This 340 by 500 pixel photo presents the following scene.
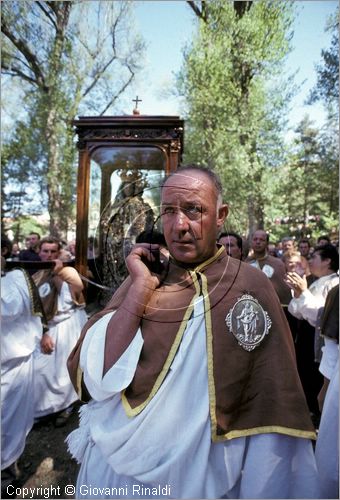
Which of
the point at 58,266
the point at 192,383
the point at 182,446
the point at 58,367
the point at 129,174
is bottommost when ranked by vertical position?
the point at 58,367

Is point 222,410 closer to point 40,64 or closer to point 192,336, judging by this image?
point 192,336

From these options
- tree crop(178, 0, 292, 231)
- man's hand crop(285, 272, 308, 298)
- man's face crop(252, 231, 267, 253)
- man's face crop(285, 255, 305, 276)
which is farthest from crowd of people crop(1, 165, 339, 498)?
man's face crop(252, 231, 267, 253)

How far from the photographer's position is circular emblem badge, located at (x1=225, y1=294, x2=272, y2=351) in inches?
51.7

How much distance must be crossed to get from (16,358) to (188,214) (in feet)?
8.23

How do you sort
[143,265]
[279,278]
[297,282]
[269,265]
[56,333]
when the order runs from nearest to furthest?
[143,265]
[297,282]
[56,333]
[279,278]
[269,265]

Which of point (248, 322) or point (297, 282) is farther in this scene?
point (297, 282)

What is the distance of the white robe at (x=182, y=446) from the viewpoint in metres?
1.24

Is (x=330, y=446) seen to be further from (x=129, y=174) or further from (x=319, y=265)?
(x=129, y=174)

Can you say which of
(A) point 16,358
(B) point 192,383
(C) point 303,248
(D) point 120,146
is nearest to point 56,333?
(A) point 16,358

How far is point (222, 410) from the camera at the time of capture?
1.25m

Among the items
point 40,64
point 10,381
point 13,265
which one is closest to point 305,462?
point 10,381

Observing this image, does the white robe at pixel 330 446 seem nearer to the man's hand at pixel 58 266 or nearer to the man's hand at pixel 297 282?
the man's hand at pixel 297 282

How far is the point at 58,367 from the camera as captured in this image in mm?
4223

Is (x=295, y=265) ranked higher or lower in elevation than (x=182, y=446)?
higher
